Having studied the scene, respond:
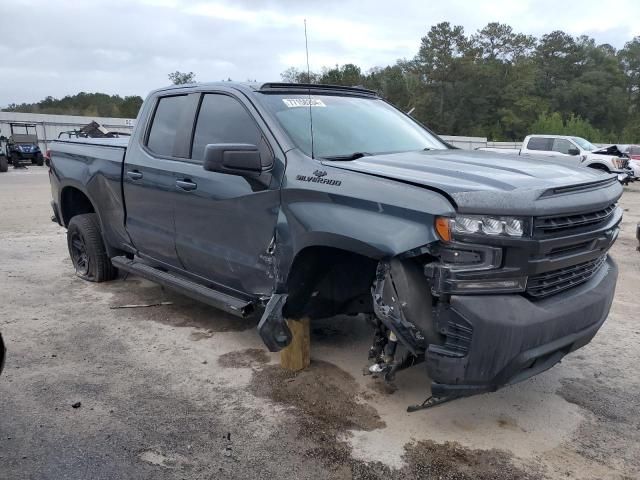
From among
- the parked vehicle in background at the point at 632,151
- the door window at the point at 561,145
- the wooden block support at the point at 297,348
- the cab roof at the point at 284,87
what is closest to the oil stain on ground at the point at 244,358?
the wooden block support at the point at 297,348

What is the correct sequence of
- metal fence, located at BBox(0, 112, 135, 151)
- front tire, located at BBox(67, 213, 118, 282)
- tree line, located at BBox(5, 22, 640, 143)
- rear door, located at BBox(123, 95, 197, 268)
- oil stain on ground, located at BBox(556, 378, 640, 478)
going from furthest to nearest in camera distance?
1. tree line, located at BBox(5, 22, 640, 143)
2. metal fence, located at BBox(0, 112, 135, 151)
3. front tire, located at BBox(67, 213, 118, 282)
4. rear door, located at BBox(123, 95, 197, 268)
5. oil stain on ground, located at BBox(556, 378, 640, 478)

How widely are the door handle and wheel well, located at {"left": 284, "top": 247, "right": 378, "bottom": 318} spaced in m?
1.21

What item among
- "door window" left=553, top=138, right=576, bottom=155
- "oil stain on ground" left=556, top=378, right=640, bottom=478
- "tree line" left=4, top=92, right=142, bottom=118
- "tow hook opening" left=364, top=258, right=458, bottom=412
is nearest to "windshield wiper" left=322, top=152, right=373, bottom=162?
"tow hook opening" left=364, top=258, right=458, bottom=412

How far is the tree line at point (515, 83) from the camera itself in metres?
68.7

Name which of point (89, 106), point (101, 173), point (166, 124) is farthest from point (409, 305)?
point (89, 106)

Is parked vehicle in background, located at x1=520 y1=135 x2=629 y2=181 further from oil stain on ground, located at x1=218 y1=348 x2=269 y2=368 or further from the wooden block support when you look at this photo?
the wooden block support

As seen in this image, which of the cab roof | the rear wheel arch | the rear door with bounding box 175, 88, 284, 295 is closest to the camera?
the rear door with bounding box 175, 88, 284, 295

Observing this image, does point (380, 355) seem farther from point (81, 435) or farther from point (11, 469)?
point (11, 469)

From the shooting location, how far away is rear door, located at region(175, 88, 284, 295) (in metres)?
3.69

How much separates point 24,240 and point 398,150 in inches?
272

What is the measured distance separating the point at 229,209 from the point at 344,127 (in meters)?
0.98

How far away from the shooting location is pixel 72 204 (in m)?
6.46

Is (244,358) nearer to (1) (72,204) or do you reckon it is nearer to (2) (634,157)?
Answer: (1) (72,204)

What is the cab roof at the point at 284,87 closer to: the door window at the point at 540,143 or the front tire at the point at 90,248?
the front tire at the point at 90,248
